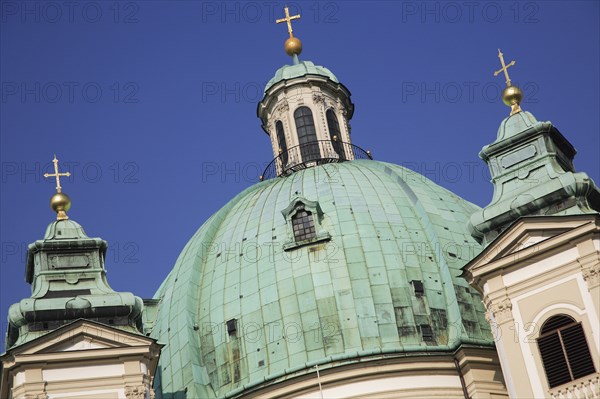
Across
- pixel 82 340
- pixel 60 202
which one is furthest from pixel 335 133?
pixel 82 340

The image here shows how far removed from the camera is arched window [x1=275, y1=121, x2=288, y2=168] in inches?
2156

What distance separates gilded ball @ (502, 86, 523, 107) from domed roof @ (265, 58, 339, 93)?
35.9 ft

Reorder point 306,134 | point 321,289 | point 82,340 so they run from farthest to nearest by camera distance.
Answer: point 306,134
point 321,289
point 82,340


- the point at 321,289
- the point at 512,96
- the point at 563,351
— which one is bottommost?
the point at 563,351

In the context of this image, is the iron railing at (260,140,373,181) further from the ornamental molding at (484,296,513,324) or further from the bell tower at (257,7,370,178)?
the ornamental molding at (484,296,513,324)

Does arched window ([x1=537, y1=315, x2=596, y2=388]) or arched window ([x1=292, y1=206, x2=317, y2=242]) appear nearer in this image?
arched window ([x1=537, y1=315, x2=596, y2=388])

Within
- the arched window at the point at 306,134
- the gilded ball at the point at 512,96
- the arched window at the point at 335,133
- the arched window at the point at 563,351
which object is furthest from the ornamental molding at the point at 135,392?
the arched window at the point at 335,133

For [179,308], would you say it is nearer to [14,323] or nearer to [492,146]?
[14,323]

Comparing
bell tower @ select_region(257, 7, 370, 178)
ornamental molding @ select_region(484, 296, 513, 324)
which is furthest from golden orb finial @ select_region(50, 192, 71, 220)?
ornamental molding @ select_region(484, 296, 513, 324)

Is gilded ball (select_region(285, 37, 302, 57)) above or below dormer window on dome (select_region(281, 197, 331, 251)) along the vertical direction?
above

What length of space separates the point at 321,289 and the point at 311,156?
8.80 m

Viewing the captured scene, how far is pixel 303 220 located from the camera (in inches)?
1896

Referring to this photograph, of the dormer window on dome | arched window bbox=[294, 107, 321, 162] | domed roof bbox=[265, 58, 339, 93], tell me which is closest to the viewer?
the dormer window on dome

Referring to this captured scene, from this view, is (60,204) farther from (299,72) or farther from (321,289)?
(299,72)
